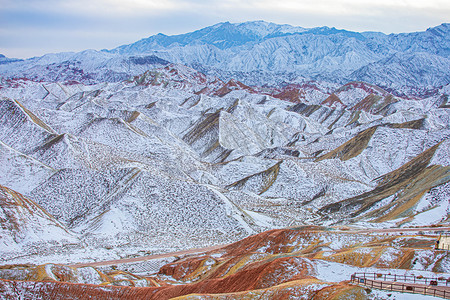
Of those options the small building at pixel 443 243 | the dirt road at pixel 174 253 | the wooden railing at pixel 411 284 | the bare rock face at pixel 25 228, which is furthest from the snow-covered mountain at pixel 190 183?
the wooden railing at pixel 411 284

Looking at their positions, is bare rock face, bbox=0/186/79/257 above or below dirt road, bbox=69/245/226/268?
above

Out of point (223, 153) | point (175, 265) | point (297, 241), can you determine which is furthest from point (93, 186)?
point (223, 153)

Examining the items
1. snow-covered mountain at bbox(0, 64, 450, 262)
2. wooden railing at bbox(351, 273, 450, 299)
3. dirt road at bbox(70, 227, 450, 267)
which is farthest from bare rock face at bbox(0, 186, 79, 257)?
wooden railing at bbox(351, 273, 450, 299)

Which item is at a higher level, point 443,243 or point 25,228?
point 443,243

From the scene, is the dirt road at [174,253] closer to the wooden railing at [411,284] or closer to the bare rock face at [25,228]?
the bare rock face at [25,228]

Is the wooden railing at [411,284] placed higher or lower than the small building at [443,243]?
higher

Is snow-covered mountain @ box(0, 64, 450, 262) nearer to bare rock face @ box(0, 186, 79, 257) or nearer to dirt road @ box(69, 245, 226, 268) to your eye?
bare rock face @ box(0, 186, 79, 257)

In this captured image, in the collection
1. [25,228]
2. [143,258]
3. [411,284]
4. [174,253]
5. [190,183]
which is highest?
[411,284]

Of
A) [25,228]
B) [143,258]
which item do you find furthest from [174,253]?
[25,228]

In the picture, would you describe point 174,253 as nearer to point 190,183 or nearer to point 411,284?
point 190,183
